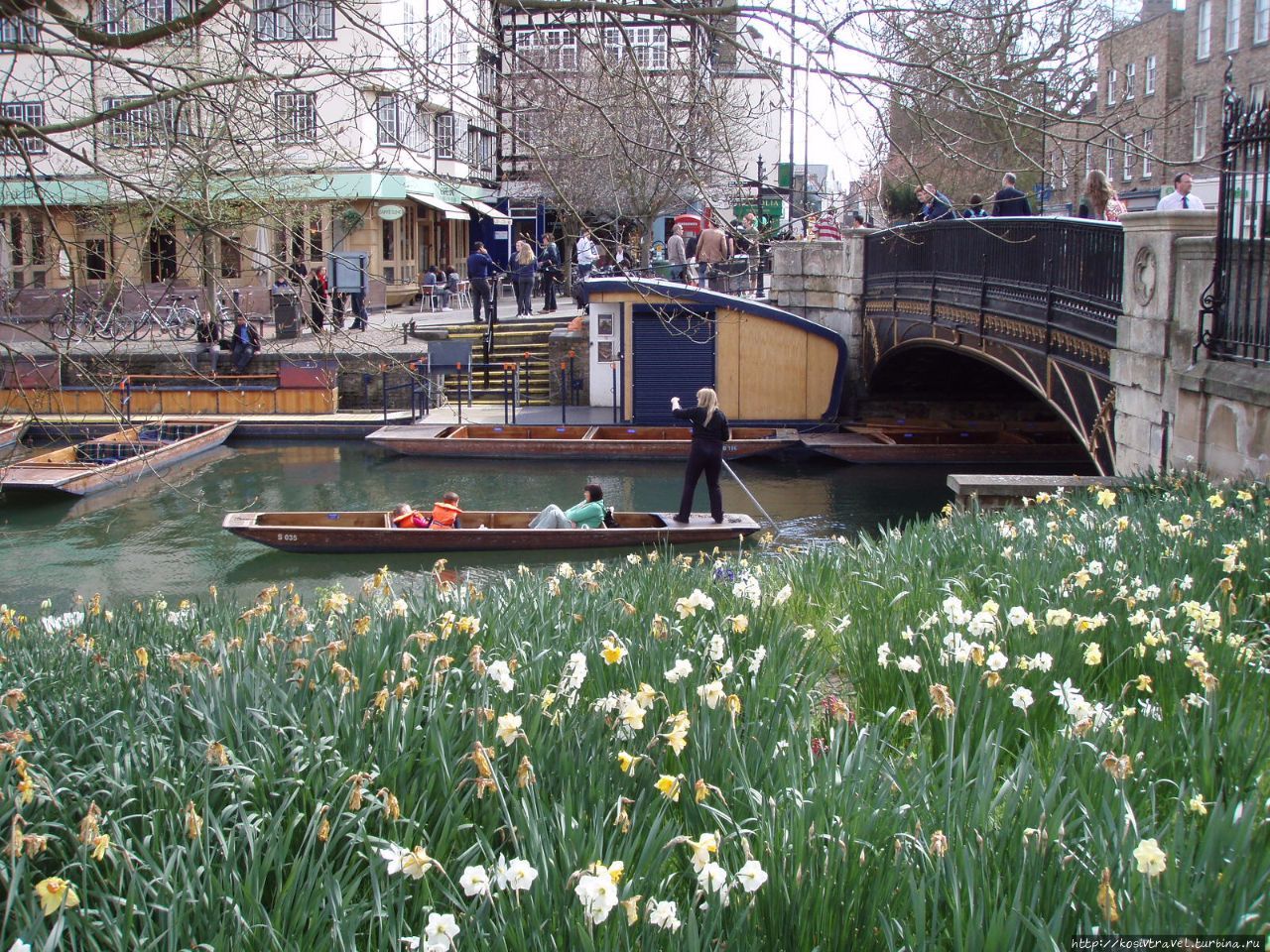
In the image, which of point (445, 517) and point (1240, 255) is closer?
point (1240, 255)

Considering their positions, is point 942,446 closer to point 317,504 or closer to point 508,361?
point 508,361

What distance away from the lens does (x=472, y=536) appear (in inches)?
657

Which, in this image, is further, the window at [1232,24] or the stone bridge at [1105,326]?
the window at [1232,24]

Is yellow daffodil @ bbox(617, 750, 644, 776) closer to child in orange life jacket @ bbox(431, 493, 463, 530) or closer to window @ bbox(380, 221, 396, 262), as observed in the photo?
child in orange life jacket @ bbox(431, 493, 463, 530)

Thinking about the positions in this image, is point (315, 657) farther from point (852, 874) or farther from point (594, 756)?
point (852, 874)

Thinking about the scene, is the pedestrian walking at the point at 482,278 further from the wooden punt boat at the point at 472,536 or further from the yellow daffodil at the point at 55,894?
the yellow daffodil at the point at 55,894

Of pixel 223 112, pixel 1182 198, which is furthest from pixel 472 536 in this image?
pixel 223 112

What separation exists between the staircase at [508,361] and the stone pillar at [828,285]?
5646mm

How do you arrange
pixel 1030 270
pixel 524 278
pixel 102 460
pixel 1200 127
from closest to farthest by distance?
pixel 1030 270
pixel 102 460
pixel 524 278
pixel 1200 127

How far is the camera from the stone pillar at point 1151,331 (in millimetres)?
10906

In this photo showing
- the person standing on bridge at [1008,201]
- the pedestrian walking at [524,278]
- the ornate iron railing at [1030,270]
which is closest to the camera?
the ornate iron railing at [1030,270]

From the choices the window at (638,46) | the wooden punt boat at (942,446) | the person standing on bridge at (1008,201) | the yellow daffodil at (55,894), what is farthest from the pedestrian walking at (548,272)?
the yellow daffodil at (55,894)

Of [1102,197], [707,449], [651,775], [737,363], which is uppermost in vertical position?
[1102,197]

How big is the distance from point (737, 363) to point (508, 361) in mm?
6665
